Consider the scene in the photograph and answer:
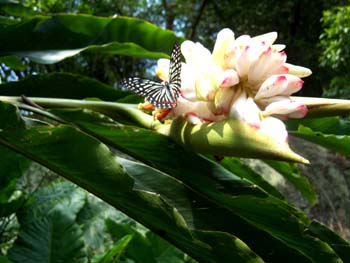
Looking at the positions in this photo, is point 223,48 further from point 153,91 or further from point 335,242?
point 335,242

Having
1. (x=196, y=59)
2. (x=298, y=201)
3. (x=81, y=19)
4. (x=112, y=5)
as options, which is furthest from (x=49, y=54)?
(x=112, y=5)

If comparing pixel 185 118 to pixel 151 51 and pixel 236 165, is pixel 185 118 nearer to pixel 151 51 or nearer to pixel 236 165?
pixel 236 165

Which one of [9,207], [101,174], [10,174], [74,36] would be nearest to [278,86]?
[101,174]

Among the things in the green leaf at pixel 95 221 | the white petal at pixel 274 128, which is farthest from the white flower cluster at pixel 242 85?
the green leaf at pixel 95 221

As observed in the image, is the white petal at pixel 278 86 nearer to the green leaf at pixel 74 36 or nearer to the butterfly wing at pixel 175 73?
the butterfly wing at pixel 175 73

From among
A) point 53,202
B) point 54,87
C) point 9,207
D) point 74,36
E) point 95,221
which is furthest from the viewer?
point 95,221

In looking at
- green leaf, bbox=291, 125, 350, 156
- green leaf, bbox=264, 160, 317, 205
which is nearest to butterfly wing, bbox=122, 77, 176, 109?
green leaf, bbox=291, 125, 350, 156
